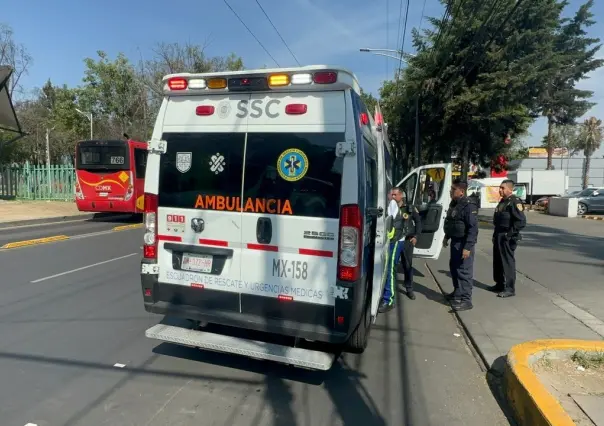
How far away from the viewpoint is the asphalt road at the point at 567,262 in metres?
7.16

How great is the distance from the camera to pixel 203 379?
401cm

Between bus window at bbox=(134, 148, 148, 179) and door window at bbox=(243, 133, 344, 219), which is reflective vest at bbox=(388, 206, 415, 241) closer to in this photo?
door window at bbox=(243, 133, 344, 219)

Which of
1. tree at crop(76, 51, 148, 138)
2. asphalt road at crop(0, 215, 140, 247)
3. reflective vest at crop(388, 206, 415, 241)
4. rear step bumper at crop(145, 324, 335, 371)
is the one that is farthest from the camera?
tree at crop(76, 51, 148, 138)

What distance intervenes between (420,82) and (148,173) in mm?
17288

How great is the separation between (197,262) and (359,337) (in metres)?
1.65

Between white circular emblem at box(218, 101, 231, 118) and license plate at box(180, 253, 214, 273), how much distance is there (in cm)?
129

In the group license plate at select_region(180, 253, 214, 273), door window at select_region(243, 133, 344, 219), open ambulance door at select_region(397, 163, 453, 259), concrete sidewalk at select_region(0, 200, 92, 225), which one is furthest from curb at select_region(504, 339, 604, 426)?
concrete sidewalk at select_region(0, 200, 92, 225)

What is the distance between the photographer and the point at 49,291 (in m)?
6.77

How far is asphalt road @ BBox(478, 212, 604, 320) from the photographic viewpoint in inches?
282

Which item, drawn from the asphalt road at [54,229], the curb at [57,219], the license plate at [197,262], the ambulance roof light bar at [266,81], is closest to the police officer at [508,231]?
the ambulance roof light bar at [266,81]

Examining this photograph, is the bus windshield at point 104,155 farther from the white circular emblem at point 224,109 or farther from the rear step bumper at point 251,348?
the rear step bumper at point 251,348

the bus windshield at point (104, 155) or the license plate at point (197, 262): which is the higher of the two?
the bus windshield at point (104, 155)

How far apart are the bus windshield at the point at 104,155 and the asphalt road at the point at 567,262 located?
12429 millimetres

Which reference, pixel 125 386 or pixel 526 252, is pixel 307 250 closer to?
pixel 125 386
